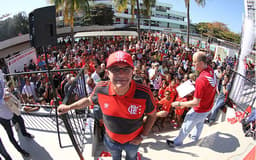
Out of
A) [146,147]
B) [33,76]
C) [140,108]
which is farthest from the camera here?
[33,76]

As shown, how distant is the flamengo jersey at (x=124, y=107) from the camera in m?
1.75

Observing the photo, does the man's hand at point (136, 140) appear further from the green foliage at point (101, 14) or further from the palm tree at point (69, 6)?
the green foliage at point (101, 14)

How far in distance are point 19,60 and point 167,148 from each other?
9998 mm

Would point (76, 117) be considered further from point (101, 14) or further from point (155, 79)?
point (101, 14)

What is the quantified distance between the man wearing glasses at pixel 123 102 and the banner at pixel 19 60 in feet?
29.7

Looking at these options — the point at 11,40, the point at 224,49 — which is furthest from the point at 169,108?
the point at 11,40

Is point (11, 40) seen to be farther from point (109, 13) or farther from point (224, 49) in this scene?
point (109, 13)

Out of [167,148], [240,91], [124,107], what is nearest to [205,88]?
[167,148]

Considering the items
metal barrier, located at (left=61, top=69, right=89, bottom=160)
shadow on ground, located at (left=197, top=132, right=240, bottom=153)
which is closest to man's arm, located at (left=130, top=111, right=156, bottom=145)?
metal barrier, located at (left=61, top=69, right=89, bottom=160)

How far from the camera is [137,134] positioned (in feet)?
6.61

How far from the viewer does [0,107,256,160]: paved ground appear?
288 centimetres

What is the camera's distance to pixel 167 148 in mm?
3119

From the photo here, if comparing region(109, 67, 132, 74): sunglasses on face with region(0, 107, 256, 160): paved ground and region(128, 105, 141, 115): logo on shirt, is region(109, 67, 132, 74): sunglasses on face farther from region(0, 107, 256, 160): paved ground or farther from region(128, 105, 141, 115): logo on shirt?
region(0, 107, 256, 160): paved ground

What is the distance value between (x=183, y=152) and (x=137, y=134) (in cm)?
142
